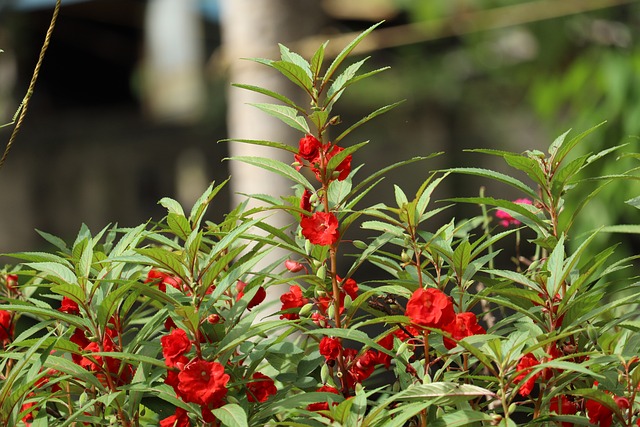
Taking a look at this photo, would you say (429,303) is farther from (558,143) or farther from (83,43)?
(83,43)

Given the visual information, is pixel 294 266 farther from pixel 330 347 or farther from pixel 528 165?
pixel 528 165

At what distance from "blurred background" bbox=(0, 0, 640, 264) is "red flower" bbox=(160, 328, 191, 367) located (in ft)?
8.70

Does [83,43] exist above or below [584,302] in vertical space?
above

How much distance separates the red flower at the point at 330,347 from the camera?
96 centimetres

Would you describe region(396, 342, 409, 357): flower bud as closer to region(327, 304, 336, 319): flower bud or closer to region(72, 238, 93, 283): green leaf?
region(327, 304, 336, 319): flower bud

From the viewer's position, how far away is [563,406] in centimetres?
96

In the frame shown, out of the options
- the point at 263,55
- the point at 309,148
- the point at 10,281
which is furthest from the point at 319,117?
the point at 263,55

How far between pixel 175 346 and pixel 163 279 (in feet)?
0.60

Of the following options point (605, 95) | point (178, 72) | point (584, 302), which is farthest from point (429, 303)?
Answer: point (178, 72)

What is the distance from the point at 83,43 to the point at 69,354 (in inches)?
331

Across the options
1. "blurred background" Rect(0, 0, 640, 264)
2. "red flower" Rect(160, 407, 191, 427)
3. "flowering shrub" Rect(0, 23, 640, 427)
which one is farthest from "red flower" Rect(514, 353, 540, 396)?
"blurred background" Rect(0, 0, 640, 264)

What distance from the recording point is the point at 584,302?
36.0 inches

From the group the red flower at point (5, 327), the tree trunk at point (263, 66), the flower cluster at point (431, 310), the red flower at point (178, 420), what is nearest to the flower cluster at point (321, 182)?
the flower cluster at point (431, 310)

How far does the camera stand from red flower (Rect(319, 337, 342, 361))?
963mm
